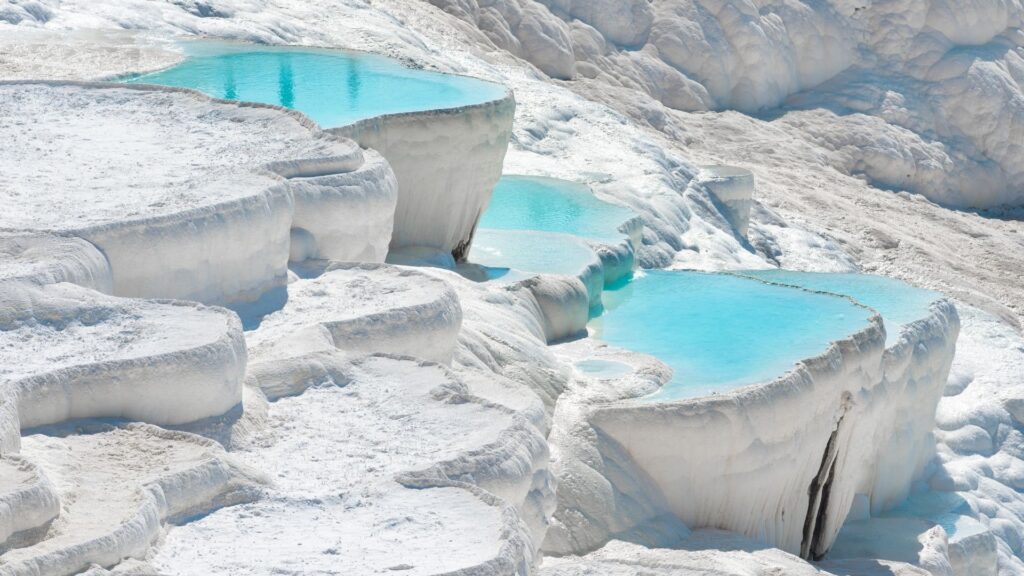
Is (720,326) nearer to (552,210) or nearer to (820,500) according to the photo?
(820,500)

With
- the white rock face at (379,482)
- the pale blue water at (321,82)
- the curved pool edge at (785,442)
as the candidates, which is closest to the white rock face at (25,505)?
the white rock face at (379,482)

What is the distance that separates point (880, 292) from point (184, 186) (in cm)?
516

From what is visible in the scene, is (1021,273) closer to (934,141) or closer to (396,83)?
(934,141)

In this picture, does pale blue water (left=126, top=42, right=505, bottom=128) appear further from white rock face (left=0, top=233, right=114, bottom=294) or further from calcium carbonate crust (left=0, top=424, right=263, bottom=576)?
calcium carbonate crust (left=0, top=424, right=263, bottom=576)

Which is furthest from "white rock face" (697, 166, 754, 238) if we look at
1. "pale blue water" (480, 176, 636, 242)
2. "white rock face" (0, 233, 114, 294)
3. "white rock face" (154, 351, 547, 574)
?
"white rock face" (0, 233, 114, 294)

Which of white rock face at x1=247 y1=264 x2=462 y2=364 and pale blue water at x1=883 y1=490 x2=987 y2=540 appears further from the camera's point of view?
pale blue water at x1=883 y1=490 x2=987 y2=540

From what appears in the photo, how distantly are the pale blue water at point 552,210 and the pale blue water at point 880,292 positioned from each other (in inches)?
43.4

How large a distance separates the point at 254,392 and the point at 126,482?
93 centimetres

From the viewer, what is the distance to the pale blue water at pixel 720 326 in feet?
24.5

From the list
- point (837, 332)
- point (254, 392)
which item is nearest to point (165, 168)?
point (254, 392)

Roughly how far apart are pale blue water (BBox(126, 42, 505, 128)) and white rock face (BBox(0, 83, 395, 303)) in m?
0.95

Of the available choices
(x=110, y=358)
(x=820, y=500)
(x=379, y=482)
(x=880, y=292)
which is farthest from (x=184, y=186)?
(x=880, y=292)

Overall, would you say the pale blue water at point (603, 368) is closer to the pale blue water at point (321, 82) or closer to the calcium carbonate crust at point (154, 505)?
the pale blue water at point (321, 82)

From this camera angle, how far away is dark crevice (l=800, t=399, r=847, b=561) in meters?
7.70
